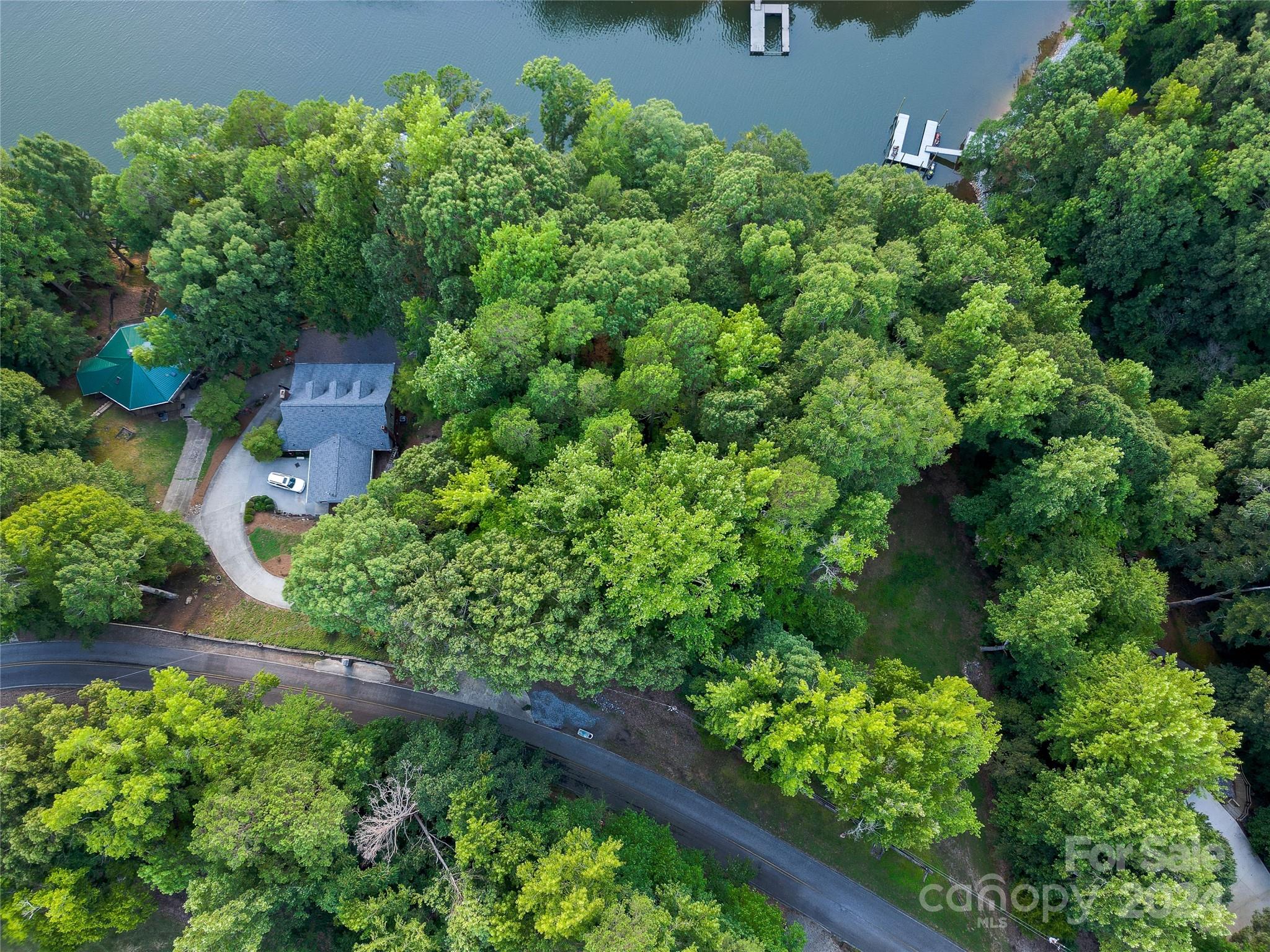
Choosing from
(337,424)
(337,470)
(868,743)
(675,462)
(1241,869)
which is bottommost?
(1241,869)

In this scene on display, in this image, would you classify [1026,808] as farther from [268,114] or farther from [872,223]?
[268,114]

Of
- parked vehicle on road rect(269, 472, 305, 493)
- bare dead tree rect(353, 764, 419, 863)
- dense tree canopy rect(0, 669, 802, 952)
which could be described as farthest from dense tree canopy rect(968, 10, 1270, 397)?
parked vehicle on road rect(269, 472, 305, 493)

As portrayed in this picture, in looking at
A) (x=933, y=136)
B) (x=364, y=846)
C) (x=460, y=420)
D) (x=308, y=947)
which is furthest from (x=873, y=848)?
(x=933, y=136)

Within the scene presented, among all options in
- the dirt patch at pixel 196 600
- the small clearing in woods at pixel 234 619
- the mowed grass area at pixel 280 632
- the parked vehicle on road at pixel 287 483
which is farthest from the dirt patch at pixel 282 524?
the mowed grass area at pixel 280 632

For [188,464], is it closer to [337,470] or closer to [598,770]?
[337,470]

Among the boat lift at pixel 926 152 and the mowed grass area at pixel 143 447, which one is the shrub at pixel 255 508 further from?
the boat lift at pixel 926 152

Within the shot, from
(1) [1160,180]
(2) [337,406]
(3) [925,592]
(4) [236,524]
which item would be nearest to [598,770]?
(3) [925,592]

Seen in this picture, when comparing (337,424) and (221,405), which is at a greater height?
(337,424)
